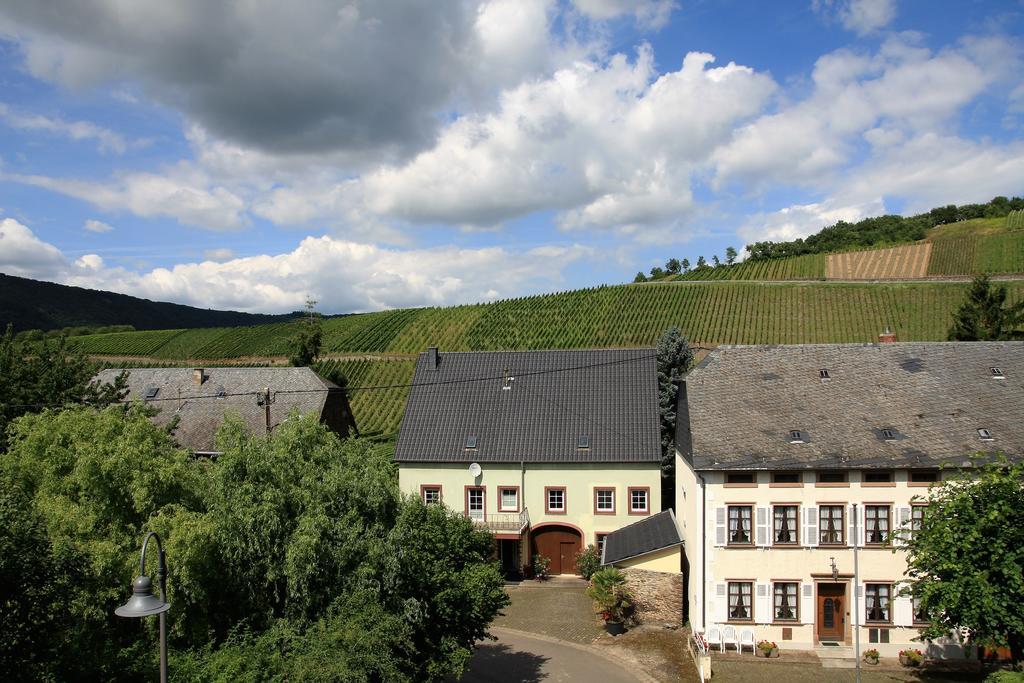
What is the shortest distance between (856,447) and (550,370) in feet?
51.1

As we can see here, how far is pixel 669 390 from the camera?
124ft

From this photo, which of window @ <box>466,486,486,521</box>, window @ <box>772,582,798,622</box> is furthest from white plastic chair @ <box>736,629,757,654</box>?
window @ <box>466,486,486,521</box>

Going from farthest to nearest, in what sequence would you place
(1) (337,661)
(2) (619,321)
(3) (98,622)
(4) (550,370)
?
(2) (619,321)
(4) (550,370)
(3) (98,622)
(1) (337,661)

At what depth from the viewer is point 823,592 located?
22781 mm

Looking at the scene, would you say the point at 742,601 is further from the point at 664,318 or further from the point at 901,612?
the point at 664,318

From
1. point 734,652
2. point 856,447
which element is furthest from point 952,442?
point 734,652

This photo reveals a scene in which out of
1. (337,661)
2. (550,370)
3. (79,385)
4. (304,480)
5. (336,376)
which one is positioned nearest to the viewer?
(337,661)

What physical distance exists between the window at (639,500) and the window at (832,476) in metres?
9.68

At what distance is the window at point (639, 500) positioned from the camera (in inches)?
1236

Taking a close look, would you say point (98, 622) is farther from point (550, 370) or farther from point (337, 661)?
point (550, 370)

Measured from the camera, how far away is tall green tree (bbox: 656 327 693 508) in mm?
36250

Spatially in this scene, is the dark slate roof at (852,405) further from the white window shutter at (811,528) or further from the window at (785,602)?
the window at (785,602)

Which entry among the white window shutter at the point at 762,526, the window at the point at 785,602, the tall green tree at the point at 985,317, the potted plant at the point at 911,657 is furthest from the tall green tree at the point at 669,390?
the tall green tree at the point at 985,317

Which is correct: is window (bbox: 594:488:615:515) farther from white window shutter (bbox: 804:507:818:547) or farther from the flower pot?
white window shutter (bbox: 804:507:818:547)
